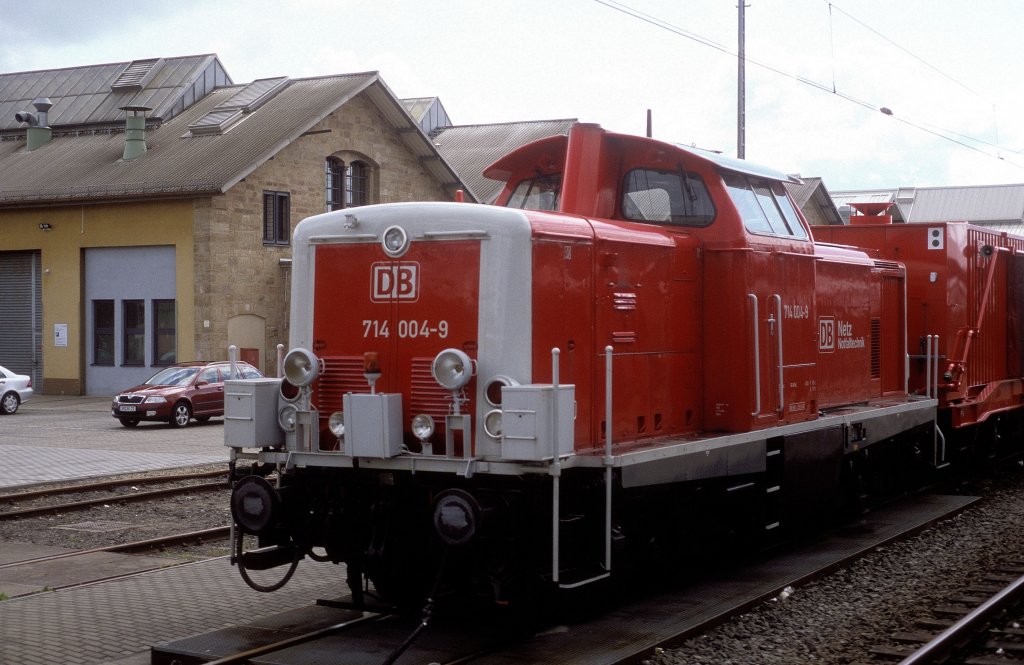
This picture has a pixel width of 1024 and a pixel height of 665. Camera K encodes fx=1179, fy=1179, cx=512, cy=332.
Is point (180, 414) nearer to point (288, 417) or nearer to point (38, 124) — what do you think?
point (38, 124)

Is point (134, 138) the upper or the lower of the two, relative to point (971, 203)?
lower

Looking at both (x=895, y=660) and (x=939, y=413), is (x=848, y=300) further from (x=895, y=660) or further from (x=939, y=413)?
(x=895, y=660)

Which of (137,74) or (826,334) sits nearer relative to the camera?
(826,334)

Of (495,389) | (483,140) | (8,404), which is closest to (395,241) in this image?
(495,389)

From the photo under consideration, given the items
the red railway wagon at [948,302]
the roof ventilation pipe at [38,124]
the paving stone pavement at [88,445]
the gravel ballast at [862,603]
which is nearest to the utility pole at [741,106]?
the red railway wagon at [948,302]

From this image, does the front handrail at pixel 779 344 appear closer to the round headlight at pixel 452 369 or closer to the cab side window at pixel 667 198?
the cab side window at pixel 667 198

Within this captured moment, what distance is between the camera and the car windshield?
26234 millimetres

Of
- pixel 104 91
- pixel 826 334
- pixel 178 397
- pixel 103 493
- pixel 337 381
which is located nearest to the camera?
pixel 337 381

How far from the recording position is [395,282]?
25.9ft

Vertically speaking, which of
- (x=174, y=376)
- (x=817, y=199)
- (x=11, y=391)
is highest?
(x=817, y=199)

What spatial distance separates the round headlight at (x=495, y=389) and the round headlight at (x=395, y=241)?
3.72 ft

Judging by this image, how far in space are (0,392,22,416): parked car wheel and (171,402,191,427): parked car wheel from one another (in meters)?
6.31

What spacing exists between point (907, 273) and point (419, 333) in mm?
8512

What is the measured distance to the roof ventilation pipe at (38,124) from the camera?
129 feet
